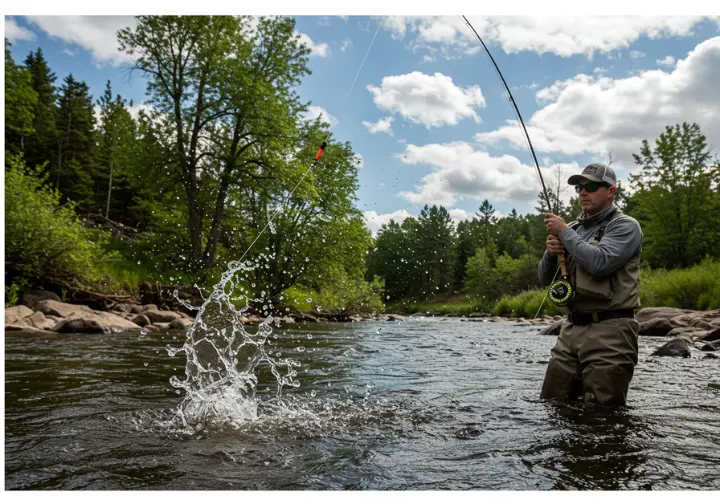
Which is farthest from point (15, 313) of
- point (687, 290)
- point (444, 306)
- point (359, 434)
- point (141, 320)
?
point (444, 306)

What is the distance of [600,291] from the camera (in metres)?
4.30

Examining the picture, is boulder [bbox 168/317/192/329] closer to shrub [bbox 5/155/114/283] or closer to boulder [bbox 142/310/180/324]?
boulder [bbox 142/310/180/324]

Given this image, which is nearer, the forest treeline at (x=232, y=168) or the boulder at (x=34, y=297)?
the boulder at (x=34, y=297)

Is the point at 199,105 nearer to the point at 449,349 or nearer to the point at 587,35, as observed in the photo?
the point at 449,349

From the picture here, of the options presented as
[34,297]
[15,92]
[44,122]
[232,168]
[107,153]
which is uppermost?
[44,122]

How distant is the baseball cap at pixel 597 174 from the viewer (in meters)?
4.46

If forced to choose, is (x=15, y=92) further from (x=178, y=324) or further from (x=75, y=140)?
(x=75, y=140)

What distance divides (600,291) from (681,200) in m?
36.7

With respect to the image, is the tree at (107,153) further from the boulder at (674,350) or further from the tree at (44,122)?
the boulder at (674,350)

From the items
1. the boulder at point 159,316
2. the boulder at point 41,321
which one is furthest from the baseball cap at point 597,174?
the boulder at point 159,316

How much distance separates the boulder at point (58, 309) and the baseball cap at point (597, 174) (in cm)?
1312

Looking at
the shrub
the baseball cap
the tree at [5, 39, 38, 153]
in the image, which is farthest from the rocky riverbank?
the tree at [5, 39, 38, 153]
